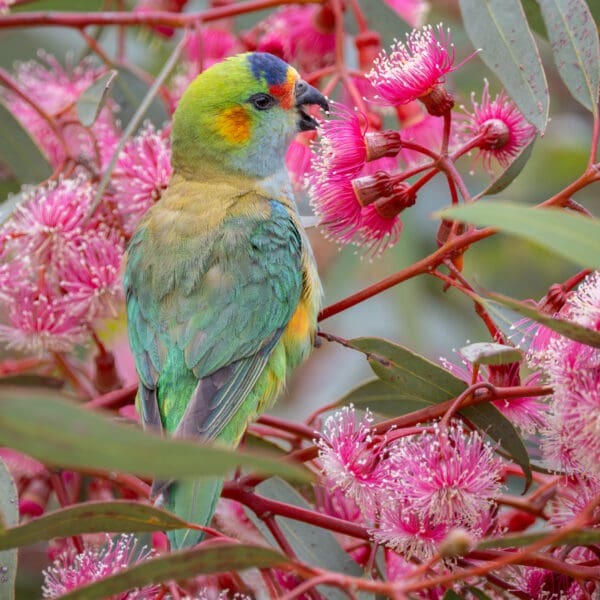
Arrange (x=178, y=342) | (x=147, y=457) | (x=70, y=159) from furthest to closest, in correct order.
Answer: (x=70, y=159)
(x=178, y=342)
(x=147, y=457)

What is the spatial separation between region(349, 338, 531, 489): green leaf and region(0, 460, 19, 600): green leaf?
714 millimetres

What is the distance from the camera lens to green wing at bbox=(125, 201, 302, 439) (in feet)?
6.74

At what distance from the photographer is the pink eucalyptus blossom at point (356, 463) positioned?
1.65 metres

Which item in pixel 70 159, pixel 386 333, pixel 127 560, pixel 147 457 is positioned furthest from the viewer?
pixel 386 333

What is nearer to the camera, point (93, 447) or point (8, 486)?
point (93, 447)

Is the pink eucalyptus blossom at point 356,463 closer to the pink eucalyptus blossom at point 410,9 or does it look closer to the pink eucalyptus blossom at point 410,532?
the pink eucalyptus blossom at point 410,532

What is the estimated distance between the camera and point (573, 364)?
148cm

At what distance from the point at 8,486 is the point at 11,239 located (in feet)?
2.30

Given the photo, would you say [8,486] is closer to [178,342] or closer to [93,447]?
[178,342]

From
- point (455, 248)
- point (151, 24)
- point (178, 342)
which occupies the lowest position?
point (178, 342)

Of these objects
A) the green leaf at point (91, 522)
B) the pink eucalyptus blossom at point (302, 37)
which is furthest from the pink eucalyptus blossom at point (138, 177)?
the green leaf at point (91, 522)

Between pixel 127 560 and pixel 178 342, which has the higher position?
pixel 178 342

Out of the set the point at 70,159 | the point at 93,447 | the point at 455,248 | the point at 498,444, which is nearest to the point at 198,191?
the point at 70,159

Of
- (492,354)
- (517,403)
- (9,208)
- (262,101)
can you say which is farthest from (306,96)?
(492,354)
